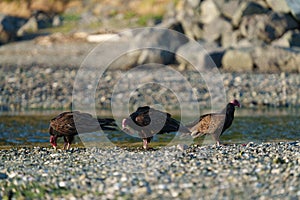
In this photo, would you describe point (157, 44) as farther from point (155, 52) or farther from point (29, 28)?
point (29, 28)

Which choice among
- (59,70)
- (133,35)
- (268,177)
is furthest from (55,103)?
(268,177)

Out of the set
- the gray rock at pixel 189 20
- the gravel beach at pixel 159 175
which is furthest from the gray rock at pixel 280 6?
the gravel beach at pixel 159 175

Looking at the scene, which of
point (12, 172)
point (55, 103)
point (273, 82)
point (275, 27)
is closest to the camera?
point (12, 172)

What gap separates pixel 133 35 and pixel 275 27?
22.6 ft

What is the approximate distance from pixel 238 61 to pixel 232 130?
11869 millimetres

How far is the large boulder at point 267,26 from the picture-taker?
3425cm

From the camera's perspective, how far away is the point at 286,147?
48.2 feet

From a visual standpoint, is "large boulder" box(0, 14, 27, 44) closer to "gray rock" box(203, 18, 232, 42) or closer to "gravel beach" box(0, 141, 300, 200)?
"gray rock" box(203, 18, 232, 42)

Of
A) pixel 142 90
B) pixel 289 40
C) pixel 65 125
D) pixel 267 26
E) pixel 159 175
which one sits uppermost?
pixel 267 26

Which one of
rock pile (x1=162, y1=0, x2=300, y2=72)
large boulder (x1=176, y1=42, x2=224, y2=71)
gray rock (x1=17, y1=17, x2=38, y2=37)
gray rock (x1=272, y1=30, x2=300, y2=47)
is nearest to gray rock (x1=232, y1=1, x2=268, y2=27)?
rock pile (x1=162, y1=0, x2=300, y2=72)

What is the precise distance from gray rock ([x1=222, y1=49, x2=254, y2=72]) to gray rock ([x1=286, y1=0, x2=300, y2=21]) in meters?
3.92

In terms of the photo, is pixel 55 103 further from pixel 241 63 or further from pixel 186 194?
pixel 186 194

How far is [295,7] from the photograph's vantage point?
3500cm

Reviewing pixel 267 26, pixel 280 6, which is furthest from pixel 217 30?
pixel 280 6
